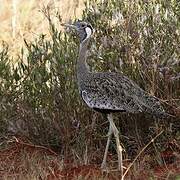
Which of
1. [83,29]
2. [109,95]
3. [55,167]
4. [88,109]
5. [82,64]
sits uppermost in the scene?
[83,29]

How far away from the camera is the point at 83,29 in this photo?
566cm

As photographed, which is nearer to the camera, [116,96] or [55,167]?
[116,96]

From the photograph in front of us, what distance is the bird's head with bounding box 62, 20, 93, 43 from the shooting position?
5.61 meters

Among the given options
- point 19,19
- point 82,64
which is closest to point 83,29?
point 82,64

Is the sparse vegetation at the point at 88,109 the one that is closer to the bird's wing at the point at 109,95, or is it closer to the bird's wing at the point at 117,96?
the bird's wing at the point at 117,96

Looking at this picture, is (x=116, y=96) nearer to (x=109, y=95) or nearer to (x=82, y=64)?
(x=109, y=95)

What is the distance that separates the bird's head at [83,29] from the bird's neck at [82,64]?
0.05m

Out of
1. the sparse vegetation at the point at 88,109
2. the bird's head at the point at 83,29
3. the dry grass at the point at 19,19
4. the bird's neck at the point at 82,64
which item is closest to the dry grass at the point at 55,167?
the sparse vegetation at the point at 88,109

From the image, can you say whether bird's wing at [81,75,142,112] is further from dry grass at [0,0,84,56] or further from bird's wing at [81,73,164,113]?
dry grass at [0,0,84,56]

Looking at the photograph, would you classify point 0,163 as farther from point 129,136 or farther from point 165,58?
point 165,58

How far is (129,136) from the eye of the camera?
5.89 meters

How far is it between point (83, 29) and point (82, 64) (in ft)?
1.11

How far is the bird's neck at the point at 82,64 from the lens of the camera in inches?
216

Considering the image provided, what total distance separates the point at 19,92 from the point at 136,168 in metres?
1.91
